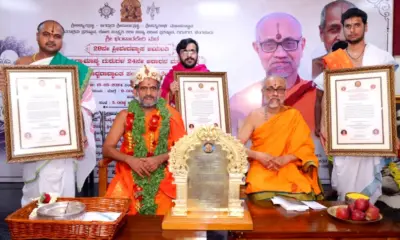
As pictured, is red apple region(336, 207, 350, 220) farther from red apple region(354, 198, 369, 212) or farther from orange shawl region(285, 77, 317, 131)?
orange shawl region(285, 77, 317, 131)

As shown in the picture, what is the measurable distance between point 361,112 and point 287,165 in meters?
0.91

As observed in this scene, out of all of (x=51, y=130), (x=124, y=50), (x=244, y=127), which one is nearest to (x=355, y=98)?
(x=244, y=127)

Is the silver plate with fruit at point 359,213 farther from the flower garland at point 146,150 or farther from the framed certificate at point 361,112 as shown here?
the flower garland at point 146,150

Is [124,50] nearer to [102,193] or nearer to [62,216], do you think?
[102,193]

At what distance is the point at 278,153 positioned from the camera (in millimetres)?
3988

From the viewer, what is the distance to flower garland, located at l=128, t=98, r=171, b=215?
3.60m

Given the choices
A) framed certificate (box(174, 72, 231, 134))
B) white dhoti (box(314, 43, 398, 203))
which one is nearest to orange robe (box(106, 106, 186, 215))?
framed certificate (box(174, 72, 231, 134))

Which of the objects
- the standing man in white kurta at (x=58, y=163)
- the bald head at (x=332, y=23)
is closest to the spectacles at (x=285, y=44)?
the bald head at (x=332, y=23)

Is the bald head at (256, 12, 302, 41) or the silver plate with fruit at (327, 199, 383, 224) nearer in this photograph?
the silver plate with fruit at (327, 199, 383, 224)

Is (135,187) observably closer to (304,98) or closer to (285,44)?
(304,98)

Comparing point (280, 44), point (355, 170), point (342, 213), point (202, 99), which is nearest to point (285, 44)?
point (280, 44)

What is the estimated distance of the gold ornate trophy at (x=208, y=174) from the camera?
265cm

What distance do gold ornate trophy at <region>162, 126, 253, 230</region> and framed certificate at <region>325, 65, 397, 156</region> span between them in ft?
5.68

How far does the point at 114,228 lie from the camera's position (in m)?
2.33
